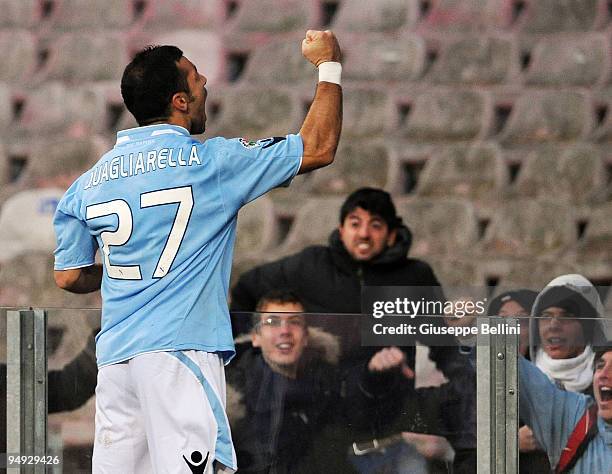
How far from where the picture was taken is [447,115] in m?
5.36

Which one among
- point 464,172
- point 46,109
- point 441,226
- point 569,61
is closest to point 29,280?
point 46,109

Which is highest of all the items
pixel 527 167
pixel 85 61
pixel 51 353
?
pixel 85 61

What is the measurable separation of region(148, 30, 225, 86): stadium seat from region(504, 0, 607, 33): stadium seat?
1.02 meters

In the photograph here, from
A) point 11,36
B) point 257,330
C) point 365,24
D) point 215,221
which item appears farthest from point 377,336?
point 11,36

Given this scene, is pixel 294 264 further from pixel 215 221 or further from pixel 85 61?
pixel 215 221

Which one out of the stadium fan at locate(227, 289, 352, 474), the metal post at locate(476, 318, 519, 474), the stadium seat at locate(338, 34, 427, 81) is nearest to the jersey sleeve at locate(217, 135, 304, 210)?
the stadium fan at locate(227, 289, 352, 474)

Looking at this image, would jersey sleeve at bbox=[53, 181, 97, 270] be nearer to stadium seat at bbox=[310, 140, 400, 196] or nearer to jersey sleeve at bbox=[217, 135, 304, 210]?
jersey sleeve at bbox=[217, 135, 304, 210]

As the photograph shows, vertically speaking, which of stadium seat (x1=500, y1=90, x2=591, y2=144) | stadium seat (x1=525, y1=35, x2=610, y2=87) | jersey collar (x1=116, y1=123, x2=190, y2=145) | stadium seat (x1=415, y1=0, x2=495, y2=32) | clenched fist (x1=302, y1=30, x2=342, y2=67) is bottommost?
jersey collar (x1=116, y1=123, x2=190, y2=145)

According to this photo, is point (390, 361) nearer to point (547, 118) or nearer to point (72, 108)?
point (547, 118)

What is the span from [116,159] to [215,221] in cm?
27

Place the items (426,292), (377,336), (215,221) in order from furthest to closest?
(426,292)
(377,336)
(215,221)

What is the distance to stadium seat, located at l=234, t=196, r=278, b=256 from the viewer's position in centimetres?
546

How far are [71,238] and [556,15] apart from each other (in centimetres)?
237

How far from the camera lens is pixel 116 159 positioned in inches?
133
